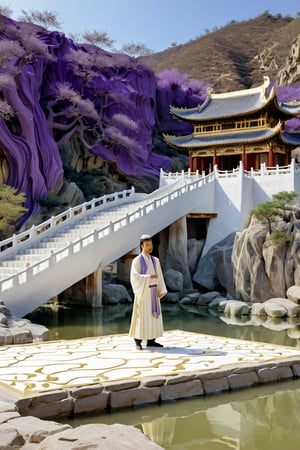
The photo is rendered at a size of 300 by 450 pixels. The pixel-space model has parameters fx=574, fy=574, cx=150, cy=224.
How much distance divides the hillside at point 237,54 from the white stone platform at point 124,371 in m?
52.9

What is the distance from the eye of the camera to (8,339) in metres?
10.7

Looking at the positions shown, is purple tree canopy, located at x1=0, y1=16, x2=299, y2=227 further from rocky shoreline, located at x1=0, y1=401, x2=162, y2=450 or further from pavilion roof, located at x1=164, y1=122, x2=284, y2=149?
rocky shoreline, located at x1=0, y1=401, x2=162, y2=450

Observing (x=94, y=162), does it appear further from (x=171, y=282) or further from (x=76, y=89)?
(x=171, y=282)

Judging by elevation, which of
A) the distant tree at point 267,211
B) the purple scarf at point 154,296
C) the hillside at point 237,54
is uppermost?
the hillside at point 237,54

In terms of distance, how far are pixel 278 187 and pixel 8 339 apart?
50.6ft

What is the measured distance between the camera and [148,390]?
21.5 ft

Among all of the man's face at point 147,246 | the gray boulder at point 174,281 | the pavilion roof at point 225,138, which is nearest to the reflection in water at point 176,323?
the gray boulder at point 174,281

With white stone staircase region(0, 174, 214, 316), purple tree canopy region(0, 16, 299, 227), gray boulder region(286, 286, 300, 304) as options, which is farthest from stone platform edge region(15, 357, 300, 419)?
→ purple tree canopy region(0, 16, 299, 227)

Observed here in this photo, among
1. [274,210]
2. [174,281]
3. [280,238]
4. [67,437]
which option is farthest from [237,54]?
[67,437]

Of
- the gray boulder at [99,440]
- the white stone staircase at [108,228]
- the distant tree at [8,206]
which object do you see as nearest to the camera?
the gray boulder at [99,440]

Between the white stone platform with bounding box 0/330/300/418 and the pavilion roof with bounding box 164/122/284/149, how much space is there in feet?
61.4

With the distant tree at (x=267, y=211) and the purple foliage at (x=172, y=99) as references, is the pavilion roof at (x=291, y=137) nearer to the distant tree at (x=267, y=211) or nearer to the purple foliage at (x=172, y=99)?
the distant tree at (x=267, y=211)

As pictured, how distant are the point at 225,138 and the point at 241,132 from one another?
849 millimetres

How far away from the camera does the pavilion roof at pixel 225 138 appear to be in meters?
27.0
